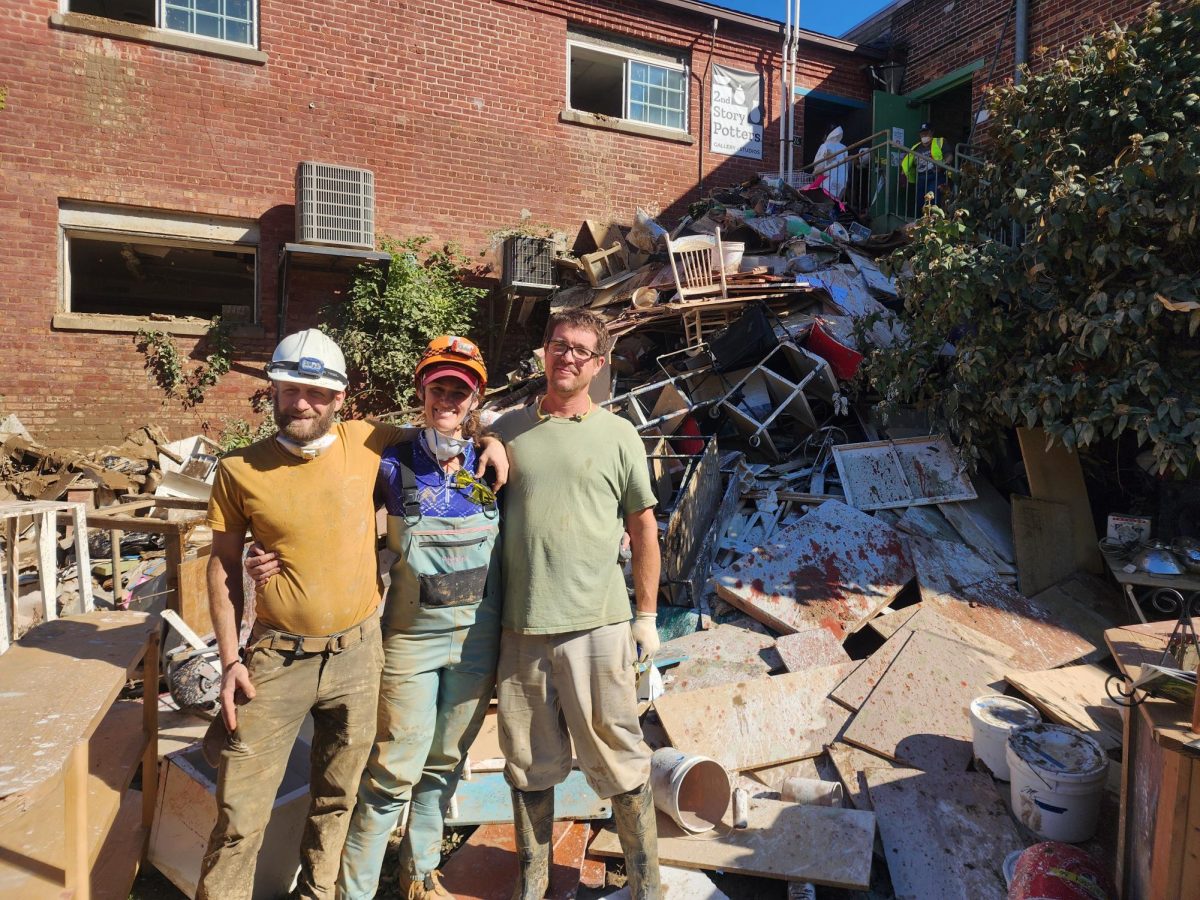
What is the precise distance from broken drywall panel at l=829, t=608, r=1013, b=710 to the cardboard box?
263 cm

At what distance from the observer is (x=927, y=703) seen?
12.2ft

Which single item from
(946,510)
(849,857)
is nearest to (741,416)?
(946,510)

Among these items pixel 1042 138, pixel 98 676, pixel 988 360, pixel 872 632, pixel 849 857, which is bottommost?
pixel 849 857

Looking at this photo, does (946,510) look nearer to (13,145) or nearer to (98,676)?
(98,676)

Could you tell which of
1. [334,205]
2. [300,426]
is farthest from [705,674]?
[334,205]

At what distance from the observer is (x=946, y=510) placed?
5.54m

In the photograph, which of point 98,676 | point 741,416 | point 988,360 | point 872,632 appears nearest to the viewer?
point 98,676

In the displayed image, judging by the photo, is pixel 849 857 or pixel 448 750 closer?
pixel 448 750

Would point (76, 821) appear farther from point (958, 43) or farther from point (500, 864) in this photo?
point (958, 43)

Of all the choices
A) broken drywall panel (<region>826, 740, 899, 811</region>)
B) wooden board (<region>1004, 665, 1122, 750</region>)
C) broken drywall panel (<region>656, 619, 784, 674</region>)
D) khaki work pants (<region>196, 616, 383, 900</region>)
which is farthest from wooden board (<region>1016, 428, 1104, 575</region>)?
khaki work pants (<region>196, 616, 383, 900</region>)

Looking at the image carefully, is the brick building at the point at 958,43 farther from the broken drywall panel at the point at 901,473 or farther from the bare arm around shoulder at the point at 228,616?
the bare arm around shoulder at the point at 228,616

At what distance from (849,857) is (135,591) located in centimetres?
542

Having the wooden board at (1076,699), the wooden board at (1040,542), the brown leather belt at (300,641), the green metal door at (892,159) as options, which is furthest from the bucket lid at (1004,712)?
the green metal door at (892,159)

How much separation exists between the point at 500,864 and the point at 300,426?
1849mm
